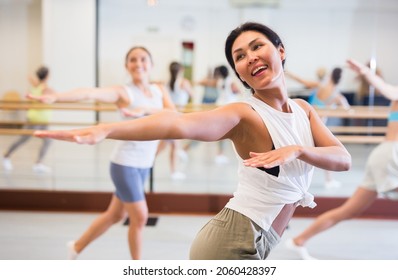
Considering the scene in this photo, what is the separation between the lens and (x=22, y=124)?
3.88 m

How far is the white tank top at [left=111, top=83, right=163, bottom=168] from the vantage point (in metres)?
2.18

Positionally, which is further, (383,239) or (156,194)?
(156,194)

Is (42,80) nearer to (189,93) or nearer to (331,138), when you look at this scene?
(189,93)

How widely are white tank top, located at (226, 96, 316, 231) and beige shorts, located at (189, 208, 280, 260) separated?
23 mm

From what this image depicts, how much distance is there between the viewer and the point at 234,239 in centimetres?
118

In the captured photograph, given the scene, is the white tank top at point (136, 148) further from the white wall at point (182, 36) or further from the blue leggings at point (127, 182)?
the white wall at point (182, 36)

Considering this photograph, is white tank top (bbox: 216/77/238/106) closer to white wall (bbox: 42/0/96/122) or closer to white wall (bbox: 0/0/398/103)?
white wall (bbox: 0/0/398/103)

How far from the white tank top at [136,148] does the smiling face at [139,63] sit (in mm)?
67

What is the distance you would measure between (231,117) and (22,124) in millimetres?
3207

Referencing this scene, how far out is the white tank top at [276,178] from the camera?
112cm

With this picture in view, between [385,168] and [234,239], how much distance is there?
4.73 ft

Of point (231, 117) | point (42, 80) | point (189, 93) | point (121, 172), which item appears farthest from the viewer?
point (189, 93)

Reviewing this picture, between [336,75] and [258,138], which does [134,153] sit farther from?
[336,75]
